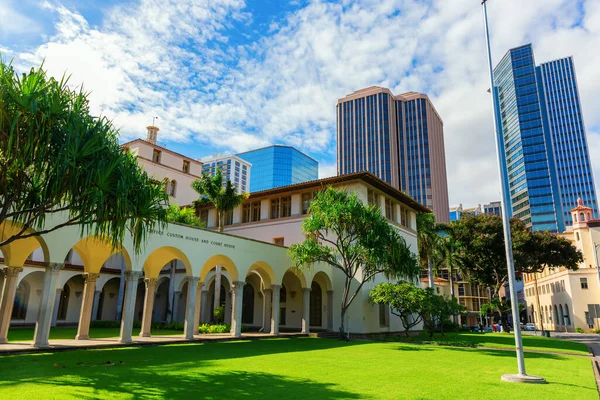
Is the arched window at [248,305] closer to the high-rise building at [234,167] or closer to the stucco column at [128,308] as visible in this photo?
the stucco column at [128,308]

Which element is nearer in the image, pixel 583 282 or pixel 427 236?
pixel 427 236

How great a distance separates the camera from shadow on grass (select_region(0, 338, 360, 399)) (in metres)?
8.00

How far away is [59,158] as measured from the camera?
10.8 metres

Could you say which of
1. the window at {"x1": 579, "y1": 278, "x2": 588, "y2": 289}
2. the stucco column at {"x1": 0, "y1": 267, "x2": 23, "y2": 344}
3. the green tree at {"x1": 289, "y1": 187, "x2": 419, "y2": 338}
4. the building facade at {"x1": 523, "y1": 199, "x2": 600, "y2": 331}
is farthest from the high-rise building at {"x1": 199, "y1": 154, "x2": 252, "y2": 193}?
the stucco column at {"x1": 0, "y1": 267, "x2": 23, "y2": 344}

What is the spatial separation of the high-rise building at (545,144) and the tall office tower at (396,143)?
24.3m

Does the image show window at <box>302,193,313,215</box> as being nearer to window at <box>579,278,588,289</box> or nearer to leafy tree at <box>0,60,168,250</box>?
leafy tree at <box>0,60,168,250</box>

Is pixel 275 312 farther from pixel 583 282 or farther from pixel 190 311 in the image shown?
pixel 583 282

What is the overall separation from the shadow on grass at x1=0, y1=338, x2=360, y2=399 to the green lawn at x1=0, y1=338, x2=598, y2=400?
19 millimetres

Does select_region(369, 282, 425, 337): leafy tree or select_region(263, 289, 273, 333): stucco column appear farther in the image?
select_region(263, 289, 273, 333): stucco column

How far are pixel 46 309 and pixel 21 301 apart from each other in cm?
2000

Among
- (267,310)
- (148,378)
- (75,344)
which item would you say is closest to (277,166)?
(267,310)

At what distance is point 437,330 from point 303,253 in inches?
845

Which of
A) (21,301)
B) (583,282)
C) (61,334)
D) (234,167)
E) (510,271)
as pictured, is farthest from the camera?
(234,167)

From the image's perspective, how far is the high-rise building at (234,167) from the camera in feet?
442
